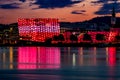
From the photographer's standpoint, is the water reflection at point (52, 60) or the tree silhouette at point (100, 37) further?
the tree silhouette at point (100, 37)

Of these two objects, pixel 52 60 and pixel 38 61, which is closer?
pixel 38 61

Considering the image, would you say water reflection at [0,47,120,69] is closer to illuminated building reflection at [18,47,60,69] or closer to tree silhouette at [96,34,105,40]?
illuminated building reflection at [18,47,60,69]

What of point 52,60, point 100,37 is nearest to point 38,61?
point 52,60

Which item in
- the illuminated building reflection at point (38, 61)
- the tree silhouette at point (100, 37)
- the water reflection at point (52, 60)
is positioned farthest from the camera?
the tree silhouette at point (100, 37)

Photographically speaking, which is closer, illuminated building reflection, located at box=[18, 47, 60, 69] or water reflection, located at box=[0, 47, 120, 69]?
illuminated building reflection, located at box=[18, 47, 60, 69]

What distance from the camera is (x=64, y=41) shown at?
159500mm

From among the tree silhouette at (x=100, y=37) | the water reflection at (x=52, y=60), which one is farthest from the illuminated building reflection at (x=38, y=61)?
the tree silhouette at (x=100, y=37)

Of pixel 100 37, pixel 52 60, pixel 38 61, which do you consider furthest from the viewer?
pixel 100 37

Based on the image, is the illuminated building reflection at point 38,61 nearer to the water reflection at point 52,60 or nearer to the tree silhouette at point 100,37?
the water reflection at point 52,60

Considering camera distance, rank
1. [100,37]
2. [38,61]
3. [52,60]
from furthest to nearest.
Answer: [100,37] → [52,60] → [38,61]

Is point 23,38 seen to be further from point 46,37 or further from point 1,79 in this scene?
point 1,79

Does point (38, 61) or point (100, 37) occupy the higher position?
point (38, 61)

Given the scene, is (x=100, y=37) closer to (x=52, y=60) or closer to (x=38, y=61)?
(x=52, y=60)

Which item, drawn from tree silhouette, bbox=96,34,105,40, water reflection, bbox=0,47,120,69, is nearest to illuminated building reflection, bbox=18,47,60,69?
water reflection, bbox=0,47,120,69
